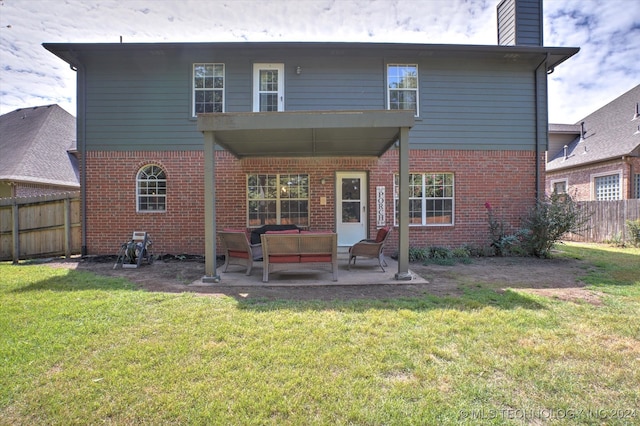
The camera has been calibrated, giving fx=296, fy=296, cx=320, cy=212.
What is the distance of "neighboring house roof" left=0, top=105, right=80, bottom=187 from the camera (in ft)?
41.0

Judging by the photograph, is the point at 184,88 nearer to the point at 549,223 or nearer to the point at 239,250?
the point at 239,250

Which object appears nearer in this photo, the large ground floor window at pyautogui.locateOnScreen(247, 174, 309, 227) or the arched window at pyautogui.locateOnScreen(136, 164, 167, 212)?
the arched window at pyautogui.locateOnScreen(136, 164, 167, 212)

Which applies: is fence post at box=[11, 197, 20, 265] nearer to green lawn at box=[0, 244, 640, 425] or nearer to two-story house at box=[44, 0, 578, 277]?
two-story house at box=[44, 0, 578, 277]

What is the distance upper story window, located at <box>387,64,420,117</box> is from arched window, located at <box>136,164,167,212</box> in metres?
7.13

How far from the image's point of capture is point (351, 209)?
885 centimetres

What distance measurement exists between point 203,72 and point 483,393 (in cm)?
956

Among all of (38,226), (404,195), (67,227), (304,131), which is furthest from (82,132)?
(404,195)

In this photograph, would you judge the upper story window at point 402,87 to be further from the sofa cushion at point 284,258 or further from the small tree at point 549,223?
the sofa cushion at point 284,258

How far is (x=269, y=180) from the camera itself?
28.8 ft

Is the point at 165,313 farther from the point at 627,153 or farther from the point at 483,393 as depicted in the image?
the point at 627,153

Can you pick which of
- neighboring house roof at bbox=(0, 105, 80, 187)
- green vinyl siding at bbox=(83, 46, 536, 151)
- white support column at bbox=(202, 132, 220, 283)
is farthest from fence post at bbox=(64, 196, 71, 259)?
neighboring house roof at bbox=(0, 105, 80, 187)

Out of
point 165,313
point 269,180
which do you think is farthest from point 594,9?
point 165,313

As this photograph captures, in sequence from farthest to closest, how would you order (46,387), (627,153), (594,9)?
1. (627,153)
2. (594,9)
3. (46,387)

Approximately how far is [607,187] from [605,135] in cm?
315
